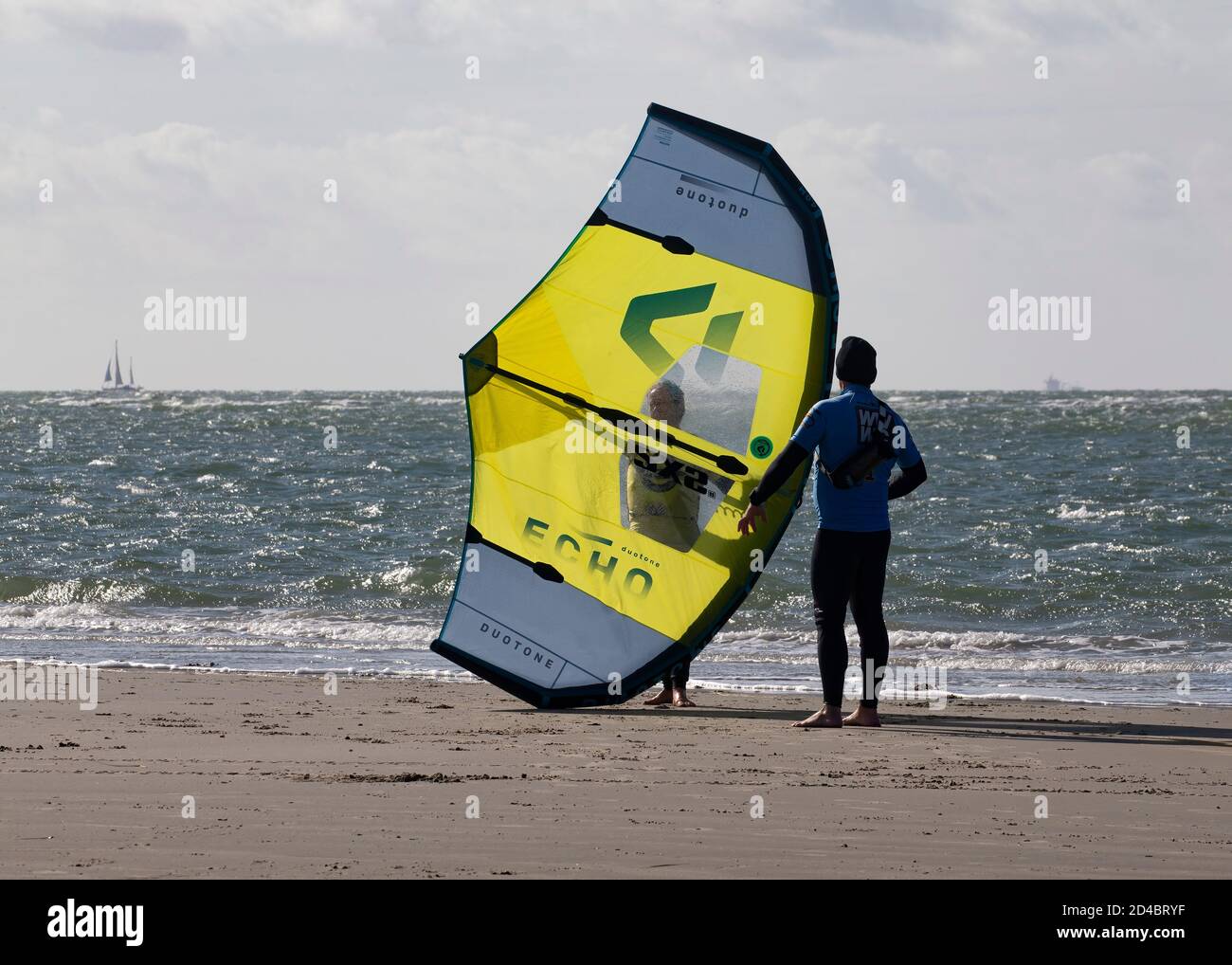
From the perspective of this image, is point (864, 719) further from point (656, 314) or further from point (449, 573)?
point (449, 573)

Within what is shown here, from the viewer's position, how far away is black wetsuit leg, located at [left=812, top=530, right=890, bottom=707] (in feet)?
17.6

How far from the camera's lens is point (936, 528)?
45.9 ft

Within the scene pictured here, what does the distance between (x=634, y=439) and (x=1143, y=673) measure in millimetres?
3422

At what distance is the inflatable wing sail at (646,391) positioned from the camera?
601 cm

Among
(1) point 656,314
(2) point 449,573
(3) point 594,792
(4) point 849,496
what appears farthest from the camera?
(2) point 449,573

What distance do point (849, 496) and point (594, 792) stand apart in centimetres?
173

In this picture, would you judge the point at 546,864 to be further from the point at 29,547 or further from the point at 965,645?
the point at 29,547

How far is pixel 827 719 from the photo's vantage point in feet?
18.1

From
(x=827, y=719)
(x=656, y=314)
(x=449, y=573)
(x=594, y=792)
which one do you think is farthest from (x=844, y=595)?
(x=449, y=573)

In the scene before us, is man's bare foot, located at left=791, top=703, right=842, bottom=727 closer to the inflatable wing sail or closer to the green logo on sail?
the inflatable wing sail

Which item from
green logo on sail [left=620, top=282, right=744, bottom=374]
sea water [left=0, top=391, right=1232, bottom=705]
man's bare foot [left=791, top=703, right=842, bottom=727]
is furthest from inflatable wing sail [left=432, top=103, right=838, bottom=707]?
sea water [left=0, top=391, right=1232, bottom=705]

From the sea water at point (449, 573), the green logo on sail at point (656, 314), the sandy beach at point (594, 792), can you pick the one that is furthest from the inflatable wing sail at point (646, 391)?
the sea water at point (449, 573)

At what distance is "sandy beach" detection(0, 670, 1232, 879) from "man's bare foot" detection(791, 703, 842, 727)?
94 millimetres
